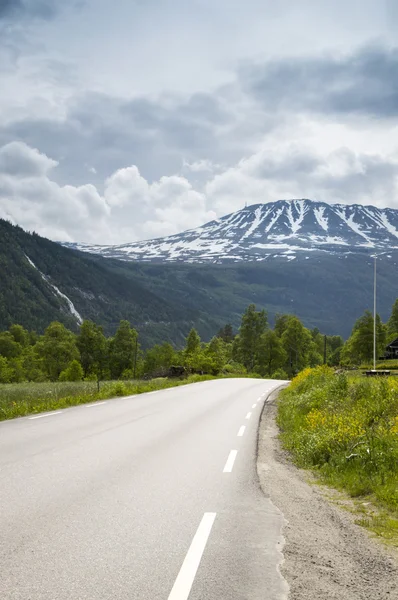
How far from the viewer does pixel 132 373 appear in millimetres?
89625

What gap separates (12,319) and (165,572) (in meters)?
202

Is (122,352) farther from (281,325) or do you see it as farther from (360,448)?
(360,448)

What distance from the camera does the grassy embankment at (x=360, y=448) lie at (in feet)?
23.2

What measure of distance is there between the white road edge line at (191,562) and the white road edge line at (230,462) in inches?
116

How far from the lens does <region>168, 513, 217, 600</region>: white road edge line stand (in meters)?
4.17

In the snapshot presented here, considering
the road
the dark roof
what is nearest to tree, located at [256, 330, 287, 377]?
the dark roof

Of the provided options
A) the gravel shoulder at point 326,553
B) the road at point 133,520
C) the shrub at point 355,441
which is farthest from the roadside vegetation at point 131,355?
the gravel shoulder at point 326,553

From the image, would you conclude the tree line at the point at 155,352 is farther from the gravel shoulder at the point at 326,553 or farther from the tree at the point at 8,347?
the gravel shoulder at the point at 326,553

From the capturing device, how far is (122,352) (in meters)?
91.2

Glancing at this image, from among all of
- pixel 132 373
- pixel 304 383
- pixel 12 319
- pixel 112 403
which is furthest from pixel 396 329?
pixel 12 319

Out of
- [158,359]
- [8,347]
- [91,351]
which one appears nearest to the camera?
[91,351]

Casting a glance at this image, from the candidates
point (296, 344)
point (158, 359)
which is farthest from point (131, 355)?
point (296, 344)

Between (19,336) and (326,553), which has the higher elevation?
(326,553)

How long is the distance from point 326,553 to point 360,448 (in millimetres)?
4369
